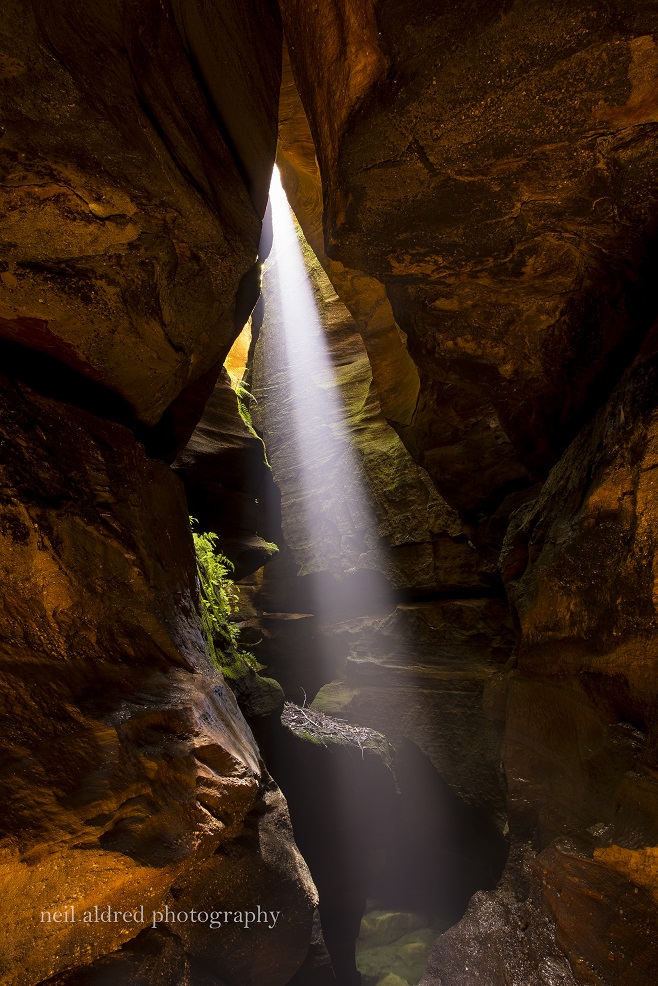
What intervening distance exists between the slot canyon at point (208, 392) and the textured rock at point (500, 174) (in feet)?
0.07

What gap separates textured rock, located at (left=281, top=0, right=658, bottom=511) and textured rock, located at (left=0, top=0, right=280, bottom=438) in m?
0.80

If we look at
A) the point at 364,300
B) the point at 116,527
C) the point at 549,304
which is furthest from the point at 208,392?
the point at 364,300

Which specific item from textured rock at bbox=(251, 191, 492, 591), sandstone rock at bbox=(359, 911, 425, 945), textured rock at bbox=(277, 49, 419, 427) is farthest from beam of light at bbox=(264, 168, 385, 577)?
sandstone rock at bbox=(359, 911, 425, 945)

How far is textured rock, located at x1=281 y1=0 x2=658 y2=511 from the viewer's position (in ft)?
9.39

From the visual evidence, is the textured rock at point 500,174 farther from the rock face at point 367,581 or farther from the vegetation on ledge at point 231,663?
the rock face at point 367,581

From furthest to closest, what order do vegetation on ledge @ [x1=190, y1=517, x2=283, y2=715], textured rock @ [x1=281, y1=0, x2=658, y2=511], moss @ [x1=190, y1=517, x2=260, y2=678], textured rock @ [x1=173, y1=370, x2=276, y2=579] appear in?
textured rock @ [x1=173, y1=370, x2=276, y2=579] < vegetation on ledge @ [x1=190, y1=517, x2=283, y2=715] < moss @ [x1=190, y1=517, x2=260, y2=678] < textured rock @ [x1=281, y1=0, x2=658, y2=511]

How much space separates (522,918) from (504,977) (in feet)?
1.22

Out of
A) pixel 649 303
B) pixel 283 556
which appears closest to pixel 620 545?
pixel 649 303

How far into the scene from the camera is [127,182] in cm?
278

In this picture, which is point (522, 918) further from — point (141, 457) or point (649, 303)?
point (649, 303)

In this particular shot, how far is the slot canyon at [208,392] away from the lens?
2.49m

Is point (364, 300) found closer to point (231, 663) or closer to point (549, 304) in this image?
point (549, 304)

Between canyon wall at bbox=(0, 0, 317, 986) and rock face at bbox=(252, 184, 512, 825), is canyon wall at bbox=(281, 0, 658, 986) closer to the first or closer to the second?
canyon wall at bbox=(0, 0, 317, 986)

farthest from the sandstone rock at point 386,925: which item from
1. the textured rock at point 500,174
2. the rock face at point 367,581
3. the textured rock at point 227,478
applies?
the textured rock at point 500,174
